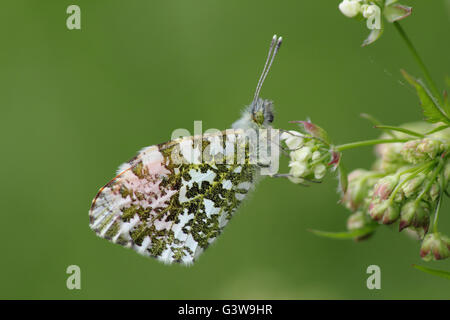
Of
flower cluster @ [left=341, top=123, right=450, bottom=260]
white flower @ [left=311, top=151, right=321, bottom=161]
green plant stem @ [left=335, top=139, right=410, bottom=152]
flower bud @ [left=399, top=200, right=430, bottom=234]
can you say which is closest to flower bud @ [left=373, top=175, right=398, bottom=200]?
flower cluster @ [left=341, top=123, right=450, bottom=260]

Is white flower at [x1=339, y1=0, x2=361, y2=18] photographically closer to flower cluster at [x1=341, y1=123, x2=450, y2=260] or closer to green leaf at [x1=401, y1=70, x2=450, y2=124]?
green leaf at [x1=401, y1=70, x2=450, y2=124]

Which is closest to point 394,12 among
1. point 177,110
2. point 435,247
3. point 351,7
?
point 351,7

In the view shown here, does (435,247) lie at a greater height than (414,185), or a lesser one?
lesser

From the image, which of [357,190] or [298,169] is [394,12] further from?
[357,190]

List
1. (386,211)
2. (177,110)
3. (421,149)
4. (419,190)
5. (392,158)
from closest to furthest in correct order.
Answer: (421,149), (419,190), (386,211), (392,158), (177,110)

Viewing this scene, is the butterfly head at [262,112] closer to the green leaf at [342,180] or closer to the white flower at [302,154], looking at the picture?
the white flower at [302,154]

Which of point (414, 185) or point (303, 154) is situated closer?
point (414, 185)

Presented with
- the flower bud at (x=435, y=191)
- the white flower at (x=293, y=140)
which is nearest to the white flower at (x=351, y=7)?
the white flower at (x=293, y=140)
